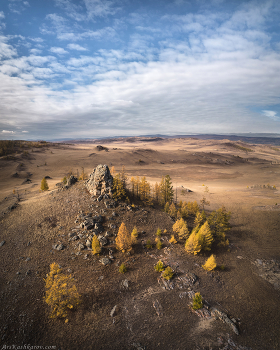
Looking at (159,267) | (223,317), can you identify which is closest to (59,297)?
(159,267)

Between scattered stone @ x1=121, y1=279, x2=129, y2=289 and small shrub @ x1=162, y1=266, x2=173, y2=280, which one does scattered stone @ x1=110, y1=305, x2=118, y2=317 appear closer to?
scattered stone @ x1=121, y1=279, x2=129, y2=289

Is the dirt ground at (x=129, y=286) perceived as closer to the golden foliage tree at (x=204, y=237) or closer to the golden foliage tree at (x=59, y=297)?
Answer: the golden foliage tree at (x=59, y=297)

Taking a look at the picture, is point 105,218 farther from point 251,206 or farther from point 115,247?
point 251,206

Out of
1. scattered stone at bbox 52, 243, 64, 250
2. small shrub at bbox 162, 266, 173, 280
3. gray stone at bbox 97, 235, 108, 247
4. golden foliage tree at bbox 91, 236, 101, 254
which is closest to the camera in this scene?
small shrub at bbox 162, 266, 173, 280

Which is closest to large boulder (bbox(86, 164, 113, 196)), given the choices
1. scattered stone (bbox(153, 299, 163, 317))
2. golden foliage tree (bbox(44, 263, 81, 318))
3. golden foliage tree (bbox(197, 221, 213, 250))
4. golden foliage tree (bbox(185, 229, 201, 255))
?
golden foliage tree (bbox(185, 229, 201, 255))

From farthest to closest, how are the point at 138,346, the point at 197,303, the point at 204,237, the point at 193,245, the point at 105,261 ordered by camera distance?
the point at 204,237 → the point at 193,245 → the point at 105,261 → the point at 197,303 → the point at 138,346

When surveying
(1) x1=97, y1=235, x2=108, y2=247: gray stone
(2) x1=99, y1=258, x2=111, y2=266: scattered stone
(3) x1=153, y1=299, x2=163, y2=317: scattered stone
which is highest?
(1) x1=97, y1=235, x2=108, y2=247: gray stone

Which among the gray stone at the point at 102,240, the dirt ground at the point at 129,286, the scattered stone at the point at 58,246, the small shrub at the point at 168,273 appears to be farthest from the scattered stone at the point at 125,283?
the scattered stone at the point at 58,246

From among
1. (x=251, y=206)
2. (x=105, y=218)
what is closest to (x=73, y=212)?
(x=105, y=218)

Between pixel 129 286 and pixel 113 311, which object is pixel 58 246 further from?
pixel 113 311
